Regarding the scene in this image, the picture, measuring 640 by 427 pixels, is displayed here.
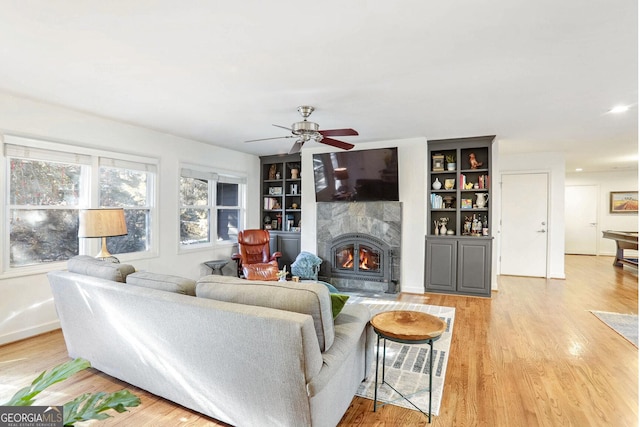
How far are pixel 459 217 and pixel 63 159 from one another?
5214mm

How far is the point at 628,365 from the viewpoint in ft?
8.92

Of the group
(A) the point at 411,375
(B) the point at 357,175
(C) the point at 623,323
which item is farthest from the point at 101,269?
(C) the point at 623,323

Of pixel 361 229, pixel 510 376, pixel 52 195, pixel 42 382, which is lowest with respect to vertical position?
pixel 510 376

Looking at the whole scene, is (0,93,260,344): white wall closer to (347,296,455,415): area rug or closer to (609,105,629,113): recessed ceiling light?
(347,296,455,415): area rug

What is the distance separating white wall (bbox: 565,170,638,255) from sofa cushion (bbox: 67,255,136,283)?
10.5 metres

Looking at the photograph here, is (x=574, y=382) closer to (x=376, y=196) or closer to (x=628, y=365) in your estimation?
(x=628, y=365)

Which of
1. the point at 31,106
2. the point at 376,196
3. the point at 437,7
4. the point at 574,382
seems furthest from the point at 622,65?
the point at 31,106

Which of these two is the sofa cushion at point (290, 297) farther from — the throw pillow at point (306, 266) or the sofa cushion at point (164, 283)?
the throw pillow at point (306, 266)

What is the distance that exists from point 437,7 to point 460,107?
6.21 ft

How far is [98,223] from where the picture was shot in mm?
3100

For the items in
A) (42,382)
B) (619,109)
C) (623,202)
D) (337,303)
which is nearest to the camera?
(42,382)

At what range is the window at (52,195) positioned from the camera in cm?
320

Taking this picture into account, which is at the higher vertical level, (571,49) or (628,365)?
(571,49)

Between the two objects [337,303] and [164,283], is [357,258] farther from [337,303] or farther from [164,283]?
[164,283]
